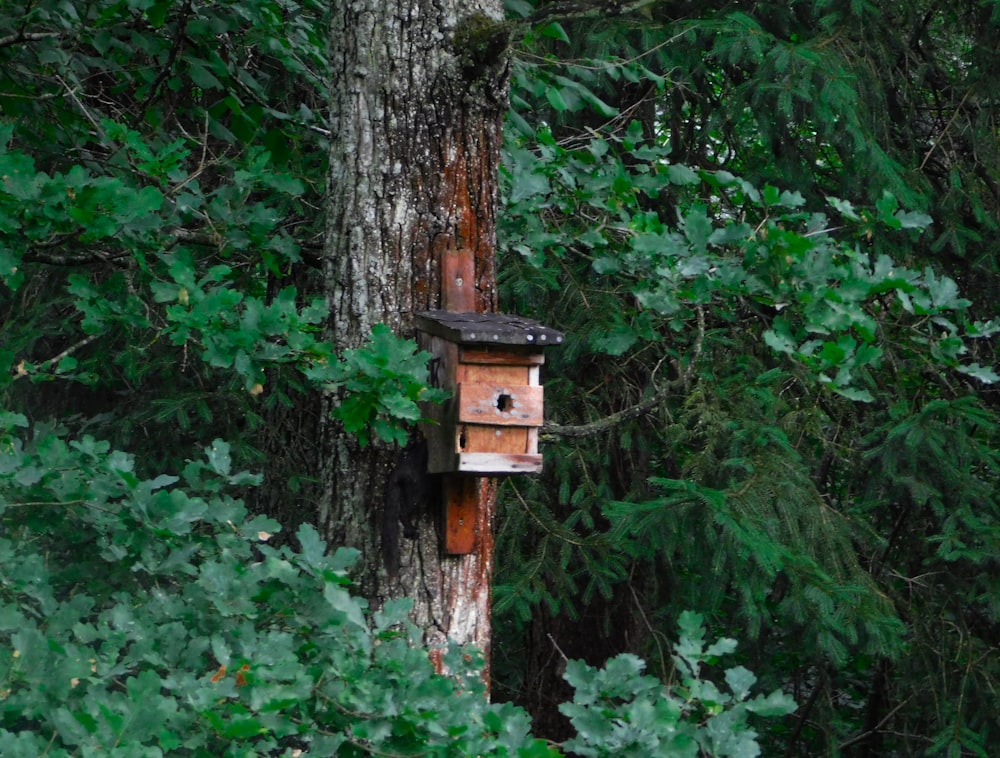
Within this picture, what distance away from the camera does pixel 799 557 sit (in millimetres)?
4184

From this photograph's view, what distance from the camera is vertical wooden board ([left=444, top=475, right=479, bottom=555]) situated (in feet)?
9.52

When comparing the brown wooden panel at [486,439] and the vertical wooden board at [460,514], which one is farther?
the vertical wooden board at [460,514]

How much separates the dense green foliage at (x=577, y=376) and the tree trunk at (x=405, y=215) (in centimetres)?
18

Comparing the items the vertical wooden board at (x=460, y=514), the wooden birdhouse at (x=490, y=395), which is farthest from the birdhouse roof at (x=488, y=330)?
the vertical wooden board at (x=460, y=514)

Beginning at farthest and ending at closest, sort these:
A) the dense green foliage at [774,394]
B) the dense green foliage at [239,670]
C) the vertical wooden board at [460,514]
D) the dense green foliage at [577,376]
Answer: the dense green foliage at [774,394] < the vertical wooden board at [460,514] < the dense green foliage at [577,376] < the dense green foliage at [239,670]

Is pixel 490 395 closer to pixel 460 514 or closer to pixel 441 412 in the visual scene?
pixel 441 412

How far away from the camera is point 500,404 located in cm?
276

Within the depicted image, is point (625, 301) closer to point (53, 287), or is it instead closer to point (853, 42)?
point (853, 42)

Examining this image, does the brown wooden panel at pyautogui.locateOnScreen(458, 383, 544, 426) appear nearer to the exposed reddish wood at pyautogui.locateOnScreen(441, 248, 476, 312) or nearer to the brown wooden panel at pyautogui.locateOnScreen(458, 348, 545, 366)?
the brown wooden panel at pyautogui.locateOnScreen(458, 348, 545, 366)

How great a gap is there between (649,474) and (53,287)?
104 inches

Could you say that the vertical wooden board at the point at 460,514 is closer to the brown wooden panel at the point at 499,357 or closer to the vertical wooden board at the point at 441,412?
the vertical wooden board at the point at 441,412

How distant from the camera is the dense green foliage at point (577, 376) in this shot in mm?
2318

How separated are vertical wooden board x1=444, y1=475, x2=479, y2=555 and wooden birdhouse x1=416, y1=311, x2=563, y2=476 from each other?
11 centimetres

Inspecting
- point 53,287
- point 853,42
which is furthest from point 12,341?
point 853,42
